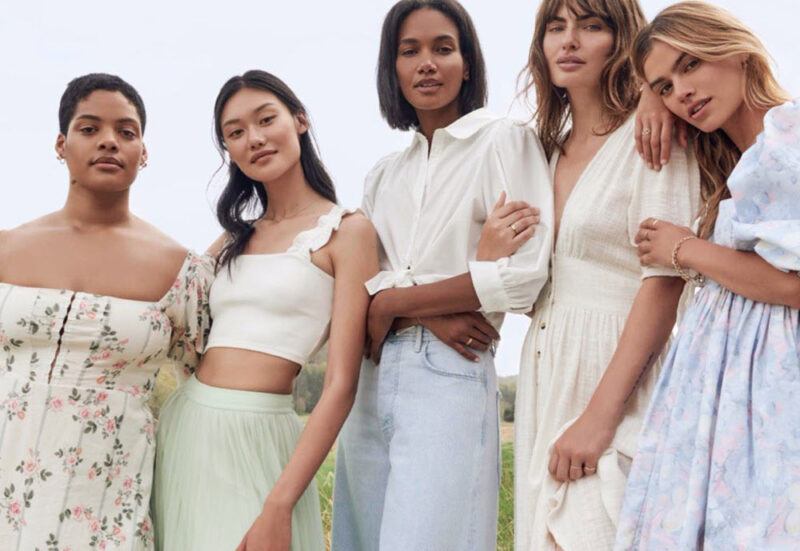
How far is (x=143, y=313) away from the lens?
291 cm

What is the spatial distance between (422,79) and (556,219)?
2.04 ft

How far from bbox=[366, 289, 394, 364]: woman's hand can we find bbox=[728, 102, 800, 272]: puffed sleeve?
0.99m

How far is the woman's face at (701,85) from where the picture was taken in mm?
2438

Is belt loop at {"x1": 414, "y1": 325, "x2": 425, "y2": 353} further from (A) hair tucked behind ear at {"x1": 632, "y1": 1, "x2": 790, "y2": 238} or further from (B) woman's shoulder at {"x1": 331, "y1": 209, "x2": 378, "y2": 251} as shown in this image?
(A) hair tucked behind ear at {"x1": 632, "y1": 1, "x2": 790, "y2": 238}

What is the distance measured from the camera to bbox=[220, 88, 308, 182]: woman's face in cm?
302

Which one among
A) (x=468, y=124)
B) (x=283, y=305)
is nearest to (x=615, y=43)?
(x=468, y=124)

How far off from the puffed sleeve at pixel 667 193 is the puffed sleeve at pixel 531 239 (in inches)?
9.6

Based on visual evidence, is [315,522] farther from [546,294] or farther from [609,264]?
[609,264]

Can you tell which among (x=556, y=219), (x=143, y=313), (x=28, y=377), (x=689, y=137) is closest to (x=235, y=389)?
(x=143, y=313)

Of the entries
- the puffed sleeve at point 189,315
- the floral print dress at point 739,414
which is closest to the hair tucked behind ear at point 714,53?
the floral print dress at point 739,414

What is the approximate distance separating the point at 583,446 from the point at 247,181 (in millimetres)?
1415

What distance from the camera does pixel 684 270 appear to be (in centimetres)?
241

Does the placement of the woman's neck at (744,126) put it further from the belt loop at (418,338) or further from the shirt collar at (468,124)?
the belt loop at (418,338)

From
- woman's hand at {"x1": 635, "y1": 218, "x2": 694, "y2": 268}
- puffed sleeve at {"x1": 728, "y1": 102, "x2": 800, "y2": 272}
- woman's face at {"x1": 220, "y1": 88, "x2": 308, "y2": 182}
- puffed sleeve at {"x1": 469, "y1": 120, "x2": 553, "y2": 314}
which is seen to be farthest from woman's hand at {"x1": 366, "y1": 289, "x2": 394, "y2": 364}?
puffed sleeve at {"x1": 728, "y1": 102, "x2": 800, "y2": 272}
